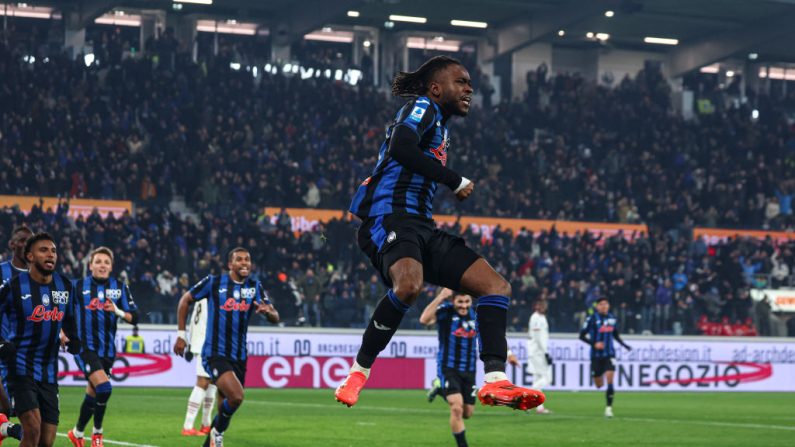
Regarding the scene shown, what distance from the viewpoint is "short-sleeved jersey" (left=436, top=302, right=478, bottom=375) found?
15.9m

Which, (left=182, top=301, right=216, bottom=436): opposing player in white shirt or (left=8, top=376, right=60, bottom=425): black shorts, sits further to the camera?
(left=182, top=301, right=216, bottom=436): opposing player in white shirt

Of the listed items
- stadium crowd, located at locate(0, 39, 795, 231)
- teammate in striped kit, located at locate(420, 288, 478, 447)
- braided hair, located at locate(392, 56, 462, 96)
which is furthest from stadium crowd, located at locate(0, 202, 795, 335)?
braided hair, located at locate(392, 56, 462, 96)

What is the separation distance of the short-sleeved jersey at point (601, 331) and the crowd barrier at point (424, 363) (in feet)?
20.8

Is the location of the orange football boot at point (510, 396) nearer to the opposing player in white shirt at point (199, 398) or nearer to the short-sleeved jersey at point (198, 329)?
the opposing player in white shirt at point (199, 398)

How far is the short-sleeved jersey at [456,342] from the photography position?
52.0 ft

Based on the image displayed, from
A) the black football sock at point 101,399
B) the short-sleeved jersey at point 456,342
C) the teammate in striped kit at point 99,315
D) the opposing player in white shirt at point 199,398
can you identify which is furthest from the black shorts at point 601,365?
the black football sock at point 101,399

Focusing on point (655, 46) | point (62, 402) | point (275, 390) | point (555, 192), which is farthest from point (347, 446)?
point (655, 46)

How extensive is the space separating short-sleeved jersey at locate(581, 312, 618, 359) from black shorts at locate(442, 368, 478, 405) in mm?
8912

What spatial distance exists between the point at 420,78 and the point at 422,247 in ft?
3.40

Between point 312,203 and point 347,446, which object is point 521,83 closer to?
point 312,203

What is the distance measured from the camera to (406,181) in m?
7.21

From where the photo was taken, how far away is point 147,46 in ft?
129

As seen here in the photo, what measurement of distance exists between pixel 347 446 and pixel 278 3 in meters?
30.5

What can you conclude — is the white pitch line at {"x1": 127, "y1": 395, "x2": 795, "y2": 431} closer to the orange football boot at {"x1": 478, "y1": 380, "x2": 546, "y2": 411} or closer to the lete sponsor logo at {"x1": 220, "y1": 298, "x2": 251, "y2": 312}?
the lete sponsor logo at {"x1": 220, "y1": 298, "x2": 251, "y2": 312}
